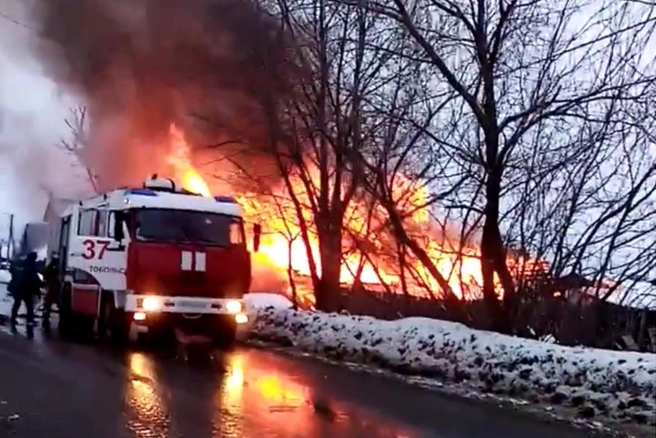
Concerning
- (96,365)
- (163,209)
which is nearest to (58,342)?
(163,209)

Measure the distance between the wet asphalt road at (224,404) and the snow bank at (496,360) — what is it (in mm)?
916

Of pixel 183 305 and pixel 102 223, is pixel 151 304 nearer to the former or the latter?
pixel 183 305

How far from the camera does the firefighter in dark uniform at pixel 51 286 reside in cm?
2215

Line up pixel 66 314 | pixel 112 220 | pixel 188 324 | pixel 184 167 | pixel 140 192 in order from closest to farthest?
pixel 188 324, pixel 140 192, pixel 112 220, pixel 66 314, pixel 184 167

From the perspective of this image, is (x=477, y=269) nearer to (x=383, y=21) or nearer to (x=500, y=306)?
(x=500, y=306)

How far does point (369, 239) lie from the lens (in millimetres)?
19672

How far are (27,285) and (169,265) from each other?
19.6 ft

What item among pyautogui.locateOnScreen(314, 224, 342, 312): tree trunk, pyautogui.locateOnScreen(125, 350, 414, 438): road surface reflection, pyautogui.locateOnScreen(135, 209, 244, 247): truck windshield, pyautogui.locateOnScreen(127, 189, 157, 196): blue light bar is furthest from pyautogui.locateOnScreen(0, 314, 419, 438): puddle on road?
pyautogui.locateOnScreen(314, 224, 342, 312): tree trunk

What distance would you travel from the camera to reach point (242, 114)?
20641 millimetres

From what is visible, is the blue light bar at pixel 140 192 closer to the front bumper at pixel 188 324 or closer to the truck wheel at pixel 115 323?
the truck wheel at pixel 115 323

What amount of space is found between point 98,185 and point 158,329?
14.1 m

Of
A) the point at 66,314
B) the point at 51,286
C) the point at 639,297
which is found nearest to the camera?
the point at 639,297

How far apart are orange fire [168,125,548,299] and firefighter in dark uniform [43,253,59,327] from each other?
3614mm

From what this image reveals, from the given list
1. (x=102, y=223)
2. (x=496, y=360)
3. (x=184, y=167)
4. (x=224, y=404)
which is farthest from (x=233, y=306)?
(x=184, y=167)
